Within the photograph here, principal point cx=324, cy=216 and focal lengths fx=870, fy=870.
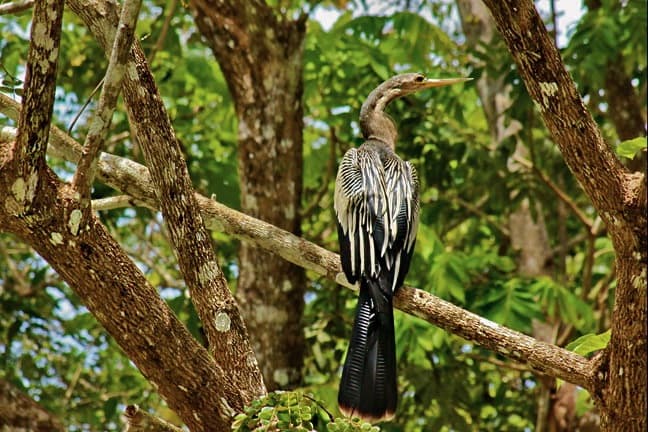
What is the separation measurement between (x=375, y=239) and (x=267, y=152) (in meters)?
1.84

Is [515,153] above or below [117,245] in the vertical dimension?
above

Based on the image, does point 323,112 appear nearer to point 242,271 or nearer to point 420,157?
point 420,157

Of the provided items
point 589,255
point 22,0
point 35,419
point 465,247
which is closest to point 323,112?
point 465,247

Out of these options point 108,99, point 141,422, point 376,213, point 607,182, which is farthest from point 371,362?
point 108,99

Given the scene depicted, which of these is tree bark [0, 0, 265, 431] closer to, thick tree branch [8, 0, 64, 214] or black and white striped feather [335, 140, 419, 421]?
thick tree branch [8, 0, 64, 214]

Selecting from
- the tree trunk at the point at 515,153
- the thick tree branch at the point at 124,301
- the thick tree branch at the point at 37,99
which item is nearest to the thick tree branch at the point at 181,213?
the thick tree branch at the point at 124,301

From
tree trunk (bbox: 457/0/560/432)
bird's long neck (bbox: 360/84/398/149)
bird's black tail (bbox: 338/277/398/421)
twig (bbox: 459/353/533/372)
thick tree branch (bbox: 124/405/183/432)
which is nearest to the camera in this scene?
thick tree branch (bbox: 124/405/183/432)

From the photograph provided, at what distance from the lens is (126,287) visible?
101 inches

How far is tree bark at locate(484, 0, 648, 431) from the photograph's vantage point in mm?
2480

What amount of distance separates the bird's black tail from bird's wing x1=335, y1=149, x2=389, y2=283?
0.33 feet

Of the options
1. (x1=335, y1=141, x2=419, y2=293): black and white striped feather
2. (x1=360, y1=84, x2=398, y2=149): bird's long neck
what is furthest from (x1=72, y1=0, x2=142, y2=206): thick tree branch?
(x1=360, y1=84, x2=398, y2=149): bird's long neck

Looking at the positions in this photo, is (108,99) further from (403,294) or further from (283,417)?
(403,294)

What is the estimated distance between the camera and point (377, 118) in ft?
15.1

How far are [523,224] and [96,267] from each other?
177 inches
